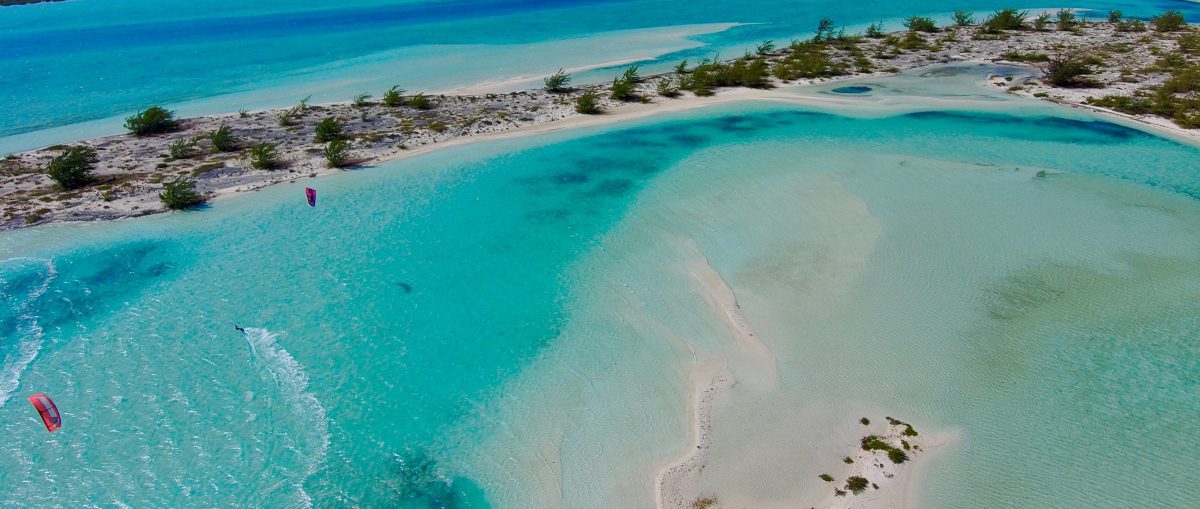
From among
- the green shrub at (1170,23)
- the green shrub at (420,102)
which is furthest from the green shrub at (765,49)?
the green shrub at (1170,23)

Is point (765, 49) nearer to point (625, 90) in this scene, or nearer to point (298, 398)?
point (625, 90)

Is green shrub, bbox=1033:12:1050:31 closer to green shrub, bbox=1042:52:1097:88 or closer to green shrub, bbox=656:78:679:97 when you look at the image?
green shrub, bbox=1042:52:1097:88

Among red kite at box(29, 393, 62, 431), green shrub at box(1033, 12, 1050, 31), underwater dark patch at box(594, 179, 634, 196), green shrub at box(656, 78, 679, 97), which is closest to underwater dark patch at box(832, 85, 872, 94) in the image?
green shrub at box(656, 78, 679, 97)

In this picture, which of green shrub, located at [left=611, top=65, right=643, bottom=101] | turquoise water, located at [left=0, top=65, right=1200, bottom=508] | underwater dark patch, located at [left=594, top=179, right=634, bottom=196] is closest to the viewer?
turquoise water, located at [left=0, top=65, right=1200, bottom=508]

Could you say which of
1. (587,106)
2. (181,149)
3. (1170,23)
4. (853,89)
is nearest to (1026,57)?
(853,89)

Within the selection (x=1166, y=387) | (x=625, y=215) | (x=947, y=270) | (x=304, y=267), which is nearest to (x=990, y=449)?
(x=1166, y=387)

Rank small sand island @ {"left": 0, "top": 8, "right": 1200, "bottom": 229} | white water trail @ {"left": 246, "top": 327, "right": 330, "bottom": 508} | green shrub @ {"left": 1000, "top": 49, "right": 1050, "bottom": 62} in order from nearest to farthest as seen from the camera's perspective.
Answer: white water trail @ {"left": 246, "top": 327, "right": 330, "bottom": 508}
small sand island @ {"left": 0, "top": 8, "right": 1200, "bottom": 229}
green shrub @ {"left": 1000, "top": 49, "right": 1050, "bottom": 62}

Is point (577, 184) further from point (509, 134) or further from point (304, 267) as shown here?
point (304, 267)
